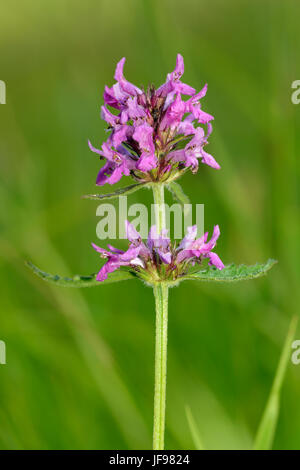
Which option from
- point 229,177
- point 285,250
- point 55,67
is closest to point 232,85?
point 229,177

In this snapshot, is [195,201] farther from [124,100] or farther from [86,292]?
[124,100]

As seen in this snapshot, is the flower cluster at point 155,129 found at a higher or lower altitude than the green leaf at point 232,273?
higher

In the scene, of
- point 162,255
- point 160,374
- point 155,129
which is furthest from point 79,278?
point 155,129

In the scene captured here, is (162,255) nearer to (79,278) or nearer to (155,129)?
(79,278)

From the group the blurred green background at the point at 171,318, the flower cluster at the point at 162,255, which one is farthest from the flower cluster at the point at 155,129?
the blurred green background at the point at 171,318

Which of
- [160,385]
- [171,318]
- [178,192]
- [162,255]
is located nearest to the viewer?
[160,385]

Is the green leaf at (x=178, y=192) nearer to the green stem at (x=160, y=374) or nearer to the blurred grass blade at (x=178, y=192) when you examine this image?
the blurred grass blade at (x=178, y=192)
